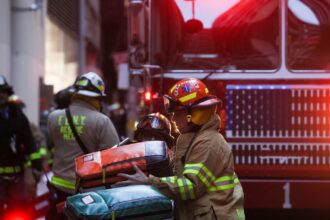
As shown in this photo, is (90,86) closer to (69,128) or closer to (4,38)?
(69,128)

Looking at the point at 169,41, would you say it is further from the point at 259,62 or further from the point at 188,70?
the point at 259,62

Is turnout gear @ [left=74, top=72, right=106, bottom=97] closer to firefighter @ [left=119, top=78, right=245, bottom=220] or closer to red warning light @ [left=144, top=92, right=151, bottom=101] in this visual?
red warning light @ [left=144, top=92, right=151, bottom=101]

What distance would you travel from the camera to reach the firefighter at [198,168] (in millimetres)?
4016

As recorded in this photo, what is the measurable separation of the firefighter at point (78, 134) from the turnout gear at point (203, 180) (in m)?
1.75

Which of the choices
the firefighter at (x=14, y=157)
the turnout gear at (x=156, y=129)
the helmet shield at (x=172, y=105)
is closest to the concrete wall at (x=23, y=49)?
the firefighter at (x=14, y=157)

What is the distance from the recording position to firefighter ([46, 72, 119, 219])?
588 cm

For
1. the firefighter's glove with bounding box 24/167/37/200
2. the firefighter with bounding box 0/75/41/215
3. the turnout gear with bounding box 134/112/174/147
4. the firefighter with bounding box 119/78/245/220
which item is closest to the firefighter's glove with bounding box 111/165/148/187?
the firefighter with bounding box 119/78/245/220

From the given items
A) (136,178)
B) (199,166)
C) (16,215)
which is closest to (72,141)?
(16,215)

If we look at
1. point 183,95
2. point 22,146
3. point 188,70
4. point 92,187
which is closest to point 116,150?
point 92,187

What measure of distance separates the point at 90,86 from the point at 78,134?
0.49 metres

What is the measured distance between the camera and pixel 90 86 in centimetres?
611

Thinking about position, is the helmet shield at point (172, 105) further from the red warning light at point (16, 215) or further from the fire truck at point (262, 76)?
the red warning light at point (16, 215)

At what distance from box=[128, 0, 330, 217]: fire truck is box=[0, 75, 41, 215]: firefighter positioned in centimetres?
Result: 137

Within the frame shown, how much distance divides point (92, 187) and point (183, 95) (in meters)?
0.83
